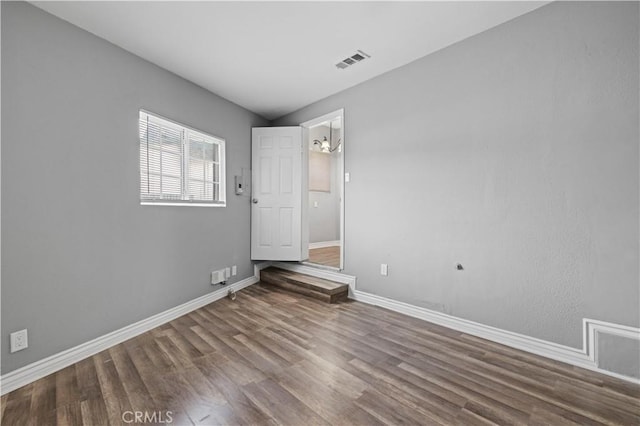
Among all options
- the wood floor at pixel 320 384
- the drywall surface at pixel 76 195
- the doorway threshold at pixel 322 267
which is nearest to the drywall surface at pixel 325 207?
the doorway threshold at pixel 322 267

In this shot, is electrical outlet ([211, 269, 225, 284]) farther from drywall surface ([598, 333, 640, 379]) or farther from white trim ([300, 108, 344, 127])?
drywall surface ([598, 333, 640, 379])

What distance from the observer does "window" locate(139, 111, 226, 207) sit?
2611 millimetres

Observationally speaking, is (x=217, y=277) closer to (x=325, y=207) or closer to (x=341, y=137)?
(x=341, y=137)

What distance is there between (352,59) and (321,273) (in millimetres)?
2634

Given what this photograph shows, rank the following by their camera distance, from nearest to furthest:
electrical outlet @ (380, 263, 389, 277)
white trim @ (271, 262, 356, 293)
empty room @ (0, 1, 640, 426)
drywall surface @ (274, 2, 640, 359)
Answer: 1. empty room @ (0, 1, 640, 426)
2. drywall surface @ (274, 2, 640, 359)
3. electrical outlet @ (380, 263, 389, 277)
4. white trim @ (271, 262, 356, 293)

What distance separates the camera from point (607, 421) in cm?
137

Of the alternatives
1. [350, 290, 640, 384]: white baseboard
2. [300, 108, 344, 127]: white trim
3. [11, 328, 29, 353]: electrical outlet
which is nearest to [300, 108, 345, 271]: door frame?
[300, 108, 344, 127]: white trim

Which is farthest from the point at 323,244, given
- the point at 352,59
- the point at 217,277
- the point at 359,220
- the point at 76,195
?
the point at 76,195

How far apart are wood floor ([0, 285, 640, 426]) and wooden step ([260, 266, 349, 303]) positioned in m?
0.76

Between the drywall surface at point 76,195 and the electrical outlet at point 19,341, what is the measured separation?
0.11 feet

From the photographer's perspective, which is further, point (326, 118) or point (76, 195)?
point (326, 118)

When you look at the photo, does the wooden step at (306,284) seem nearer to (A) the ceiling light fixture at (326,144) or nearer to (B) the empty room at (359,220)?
(B) the empty room at (359,220)

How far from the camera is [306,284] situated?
343 centimetres

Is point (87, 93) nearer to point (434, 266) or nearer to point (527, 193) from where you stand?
point (434, 266)
